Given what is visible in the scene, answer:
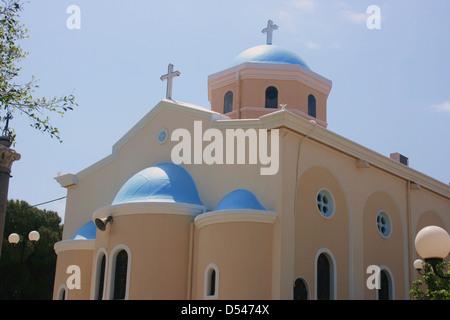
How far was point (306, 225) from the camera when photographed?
17.1 m

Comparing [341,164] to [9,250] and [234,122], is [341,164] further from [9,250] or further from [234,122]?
[9,250]

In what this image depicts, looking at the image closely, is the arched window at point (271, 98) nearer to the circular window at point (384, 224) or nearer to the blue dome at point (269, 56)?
the blue dome at point (269, 56)

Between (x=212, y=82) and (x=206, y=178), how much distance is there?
20.2 ft

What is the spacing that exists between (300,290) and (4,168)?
8267 mm

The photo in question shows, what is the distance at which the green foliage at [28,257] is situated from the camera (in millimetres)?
30948

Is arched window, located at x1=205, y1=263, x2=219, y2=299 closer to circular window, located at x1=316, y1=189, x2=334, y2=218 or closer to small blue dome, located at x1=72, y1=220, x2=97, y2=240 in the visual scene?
circular window, located at x1=316, y1=189, x2=334, y2=218

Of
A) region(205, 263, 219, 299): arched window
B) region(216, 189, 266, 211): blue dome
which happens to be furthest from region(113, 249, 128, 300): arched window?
region(216, 189, 266, 211): blue dome

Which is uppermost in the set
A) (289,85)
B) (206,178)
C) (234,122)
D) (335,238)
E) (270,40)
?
(270,40)

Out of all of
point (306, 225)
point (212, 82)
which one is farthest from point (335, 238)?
point (212, 82)

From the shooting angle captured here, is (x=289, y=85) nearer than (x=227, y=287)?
No

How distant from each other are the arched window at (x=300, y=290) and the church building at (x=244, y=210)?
0.03 metres

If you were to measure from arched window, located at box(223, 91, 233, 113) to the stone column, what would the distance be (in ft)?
34.3


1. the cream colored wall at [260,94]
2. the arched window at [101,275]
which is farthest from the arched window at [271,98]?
the arched window at [101,275]

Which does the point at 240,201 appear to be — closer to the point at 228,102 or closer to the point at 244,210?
the point at 244,210
